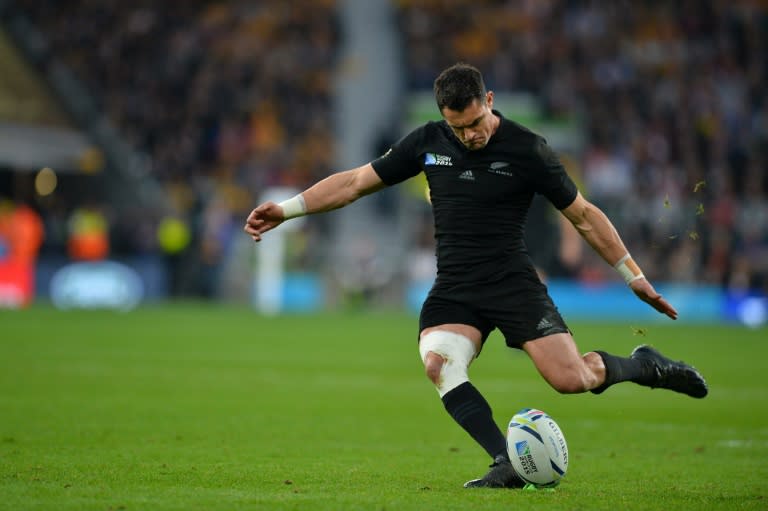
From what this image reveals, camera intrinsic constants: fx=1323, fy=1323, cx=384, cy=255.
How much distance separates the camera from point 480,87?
681 centimetres

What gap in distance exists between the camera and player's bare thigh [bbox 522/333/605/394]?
23.0 feet

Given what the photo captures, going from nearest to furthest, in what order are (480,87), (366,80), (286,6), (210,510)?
1. (210,510)
2. (480,87)
3. (366,80)
4. (286,6)

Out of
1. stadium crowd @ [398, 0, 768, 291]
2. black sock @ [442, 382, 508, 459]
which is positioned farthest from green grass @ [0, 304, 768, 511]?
stadium crowd @ [398, 0, 768, 291]

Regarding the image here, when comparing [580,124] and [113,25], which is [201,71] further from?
[580,124]

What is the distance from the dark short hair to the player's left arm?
889mm

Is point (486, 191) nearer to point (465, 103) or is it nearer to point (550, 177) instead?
point (550, 177)

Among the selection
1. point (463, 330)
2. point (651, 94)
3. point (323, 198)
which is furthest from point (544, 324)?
point (651, 94)

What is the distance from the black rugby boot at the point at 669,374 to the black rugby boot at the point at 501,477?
45.6 inches

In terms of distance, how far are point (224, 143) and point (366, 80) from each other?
507cm

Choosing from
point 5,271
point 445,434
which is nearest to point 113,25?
point 5,271

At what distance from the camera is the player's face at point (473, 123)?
22.3 ft

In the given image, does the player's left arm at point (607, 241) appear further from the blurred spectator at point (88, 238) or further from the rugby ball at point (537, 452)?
the blurred spectator at point (88, 238)

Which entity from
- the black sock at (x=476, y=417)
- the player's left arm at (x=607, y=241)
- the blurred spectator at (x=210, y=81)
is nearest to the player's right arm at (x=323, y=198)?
the player's left arm at (x=607, y=241)

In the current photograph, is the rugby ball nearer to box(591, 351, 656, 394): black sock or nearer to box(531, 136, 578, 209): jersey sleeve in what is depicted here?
box(591, 351, 656, 394): black sock
